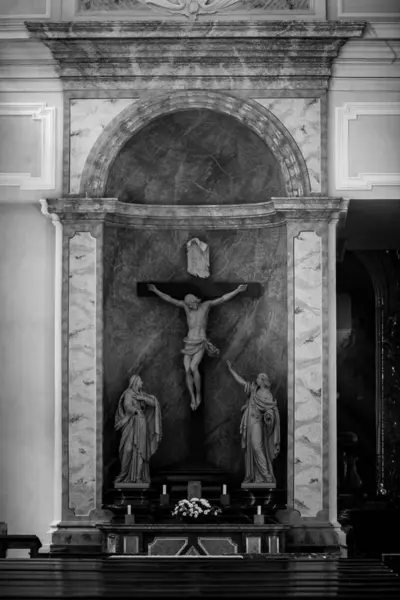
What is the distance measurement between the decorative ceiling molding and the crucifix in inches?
92.8

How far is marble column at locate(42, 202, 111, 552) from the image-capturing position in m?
16.4

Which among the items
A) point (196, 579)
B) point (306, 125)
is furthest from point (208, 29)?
point (196, 579)

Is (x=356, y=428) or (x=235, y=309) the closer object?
(x=235, y=309)

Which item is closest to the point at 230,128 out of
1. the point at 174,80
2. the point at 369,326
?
the point at 174,80

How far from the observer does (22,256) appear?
55.1 feet

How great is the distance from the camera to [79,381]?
16547mm

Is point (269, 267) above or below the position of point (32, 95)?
below

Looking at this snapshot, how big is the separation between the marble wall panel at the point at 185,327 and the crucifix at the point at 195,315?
18 centimetres

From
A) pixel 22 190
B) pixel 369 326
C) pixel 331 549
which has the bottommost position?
pixel 331 549

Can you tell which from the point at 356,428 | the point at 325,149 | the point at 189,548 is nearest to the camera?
the point at 189,548

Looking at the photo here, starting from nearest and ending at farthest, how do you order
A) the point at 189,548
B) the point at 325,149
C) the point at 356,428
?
the point at 189,548 → the point at 325,149 → the point at 356,428

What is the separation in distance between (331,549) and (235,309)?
3.18 m

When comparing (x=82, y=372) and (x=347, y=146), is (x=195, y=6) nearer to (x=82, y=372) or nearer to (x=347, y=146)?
(x=347, y=146)

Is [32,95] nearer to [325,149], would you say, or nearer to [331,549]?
[325,149]
